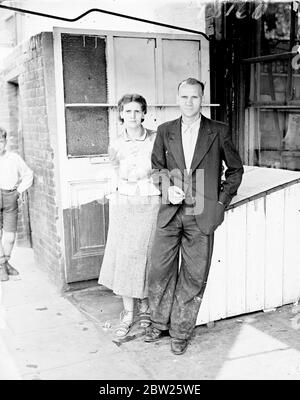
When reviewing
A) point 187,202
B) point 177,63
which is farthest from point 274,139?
point 187,202

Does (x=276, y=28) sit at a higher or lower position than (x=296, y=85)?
higher

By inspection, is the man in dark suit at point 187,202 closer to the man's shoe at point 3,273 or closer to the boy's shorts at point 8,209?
the boy's shorts at point 8,209

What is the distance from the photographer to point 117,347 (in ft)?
13.0

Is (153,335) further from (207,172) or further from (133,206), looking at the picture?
(207,172)

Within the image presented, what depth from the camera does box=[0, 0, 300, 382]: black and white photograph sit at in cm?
374

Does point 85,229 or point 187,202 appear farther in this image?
point 85,229

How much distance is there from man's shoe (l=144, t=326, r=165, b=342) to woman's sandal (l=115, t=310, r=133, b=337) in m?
0.20

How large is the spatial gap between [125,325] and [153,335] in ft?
0.95

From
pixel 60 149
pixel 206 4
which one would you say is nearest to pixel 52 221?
pixel 60 149

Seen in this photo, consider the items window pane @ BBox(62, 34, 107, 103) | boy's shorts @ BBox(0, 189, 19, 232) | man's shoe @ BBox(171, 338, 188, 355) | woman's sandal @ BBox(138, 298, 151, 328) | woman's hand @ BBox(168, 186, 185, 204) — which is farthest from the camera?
boy's shorts @ BBox(0, 189, 19, 232)

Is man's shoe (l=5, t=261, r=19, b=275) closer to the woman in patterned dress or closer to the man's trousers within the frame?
the woman in patterned dress

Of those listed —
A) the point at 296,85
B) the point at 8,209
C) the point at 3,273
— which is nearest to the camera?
the point at 296,85

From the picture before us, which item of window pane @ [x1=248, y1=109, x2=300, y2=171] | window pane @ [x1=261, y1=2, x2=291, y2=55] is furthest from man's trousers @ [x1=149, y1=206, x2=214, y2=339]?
window pane @ [x1=261, y1=2, x2=291, y2=55]

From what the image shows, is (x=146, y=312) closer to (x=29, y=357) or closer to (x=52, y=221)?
(x=29, y=357)
